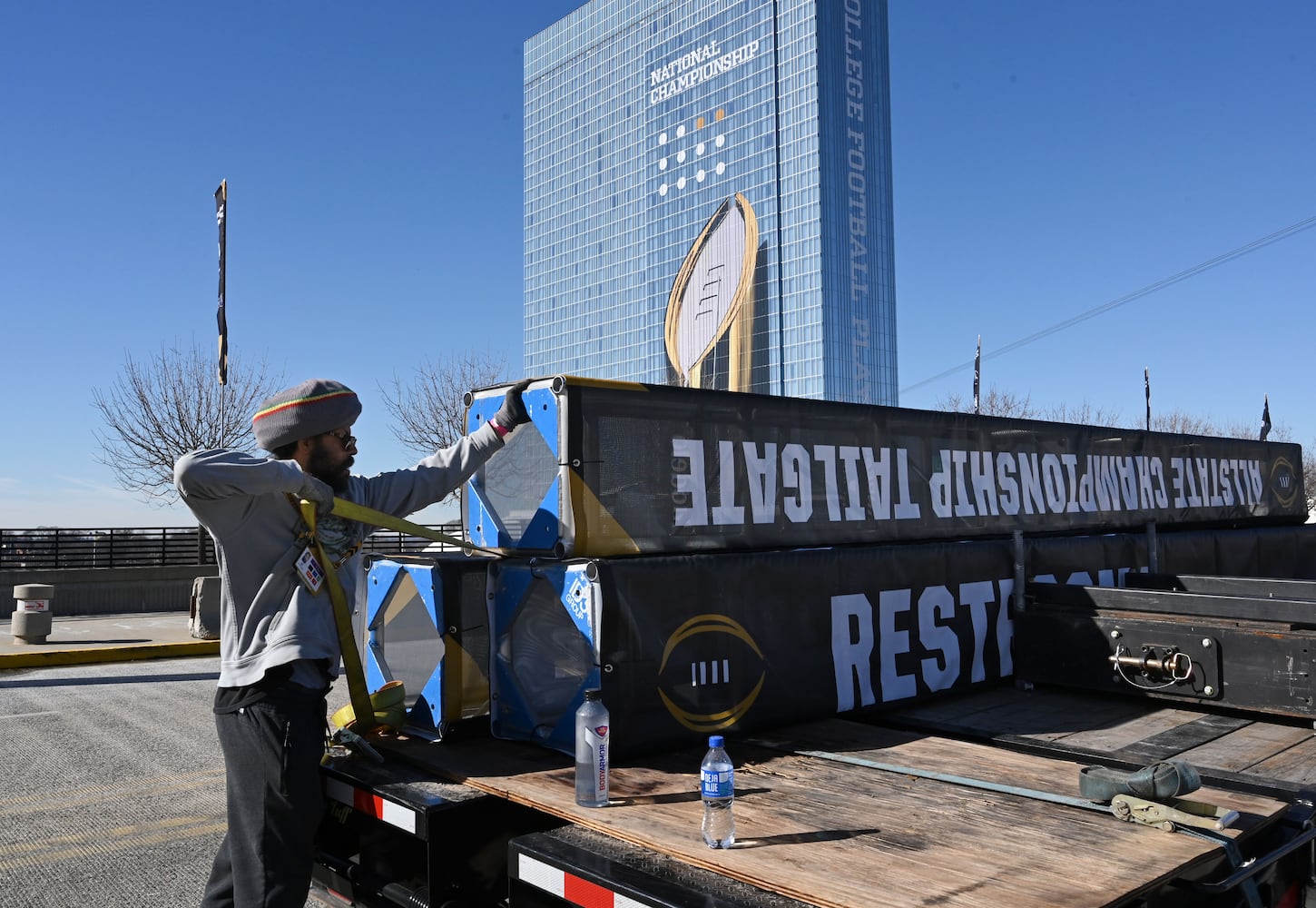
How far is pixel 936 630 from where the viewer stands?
16.6 feet

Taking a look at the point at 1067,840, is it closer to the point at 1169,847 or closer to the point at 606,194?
the point at 1169,847

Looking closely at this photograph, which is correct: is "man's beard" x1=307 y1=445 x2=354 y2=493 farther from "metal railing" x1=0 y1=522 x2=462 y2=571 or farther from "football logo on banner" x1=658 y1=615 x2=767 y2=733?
"metal railing" x1=0 y1=522 x2=462 y2=571

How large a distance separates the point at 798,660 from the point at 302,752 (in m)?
2.21

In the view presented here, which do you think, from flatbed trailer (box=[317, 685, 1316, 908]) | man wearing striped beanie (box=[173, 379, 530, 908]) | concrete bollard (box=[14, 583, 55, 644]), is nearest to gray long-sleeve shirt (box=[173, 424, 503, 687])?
man wearing striped beanie (box=[173, 379, 530, 908])

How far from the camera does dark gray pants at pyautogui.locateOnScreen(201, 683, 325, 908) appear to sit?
3.01 m

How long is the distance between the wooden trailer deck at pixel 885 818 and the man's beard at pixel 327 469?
1.10 m

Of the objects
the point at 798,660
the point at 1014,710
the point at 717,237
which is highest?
the point at 717,237

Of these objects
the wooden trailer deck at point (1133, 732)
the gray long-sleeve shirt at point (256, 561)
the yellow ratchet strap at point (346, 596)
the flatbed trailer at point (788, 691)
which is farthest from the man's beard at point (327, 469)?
the wooden trailer deck at point (1133, 732)

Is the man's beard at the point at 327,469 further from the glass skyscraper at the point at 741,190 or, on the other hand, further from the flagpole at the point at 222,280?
the glass skyscraper at the point at 741,190

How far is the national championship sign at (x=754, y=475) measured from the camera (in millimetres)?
4027

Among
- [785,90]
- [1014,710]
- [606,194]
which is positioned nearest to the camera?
[1014,710]

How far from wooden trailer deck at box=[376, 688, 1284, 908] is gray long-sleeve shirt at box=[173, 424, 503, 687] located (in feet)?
2.50

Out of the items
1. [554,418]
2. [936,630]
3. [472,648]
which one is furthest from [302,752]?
[936,630]

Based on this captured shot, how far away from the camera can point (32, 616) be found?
595 inches
